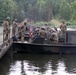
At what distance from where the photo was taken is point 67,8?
277 feet

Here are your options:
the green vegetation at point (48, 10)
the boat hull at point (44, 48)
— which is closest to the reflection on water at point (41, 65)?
the boat hull at point (44, 48)

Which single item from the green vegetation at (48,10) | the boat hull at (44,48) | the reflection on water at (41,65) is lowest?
the reflection on water at (41,65)

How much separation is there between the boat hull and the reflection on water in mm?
462

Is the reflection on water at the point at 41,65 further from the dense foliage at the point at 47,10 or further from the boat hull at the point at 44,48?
the dense foliage at the point at 47,10

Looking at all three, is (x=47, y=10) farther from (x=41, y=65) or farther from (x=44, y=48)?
(x=41, y=65)

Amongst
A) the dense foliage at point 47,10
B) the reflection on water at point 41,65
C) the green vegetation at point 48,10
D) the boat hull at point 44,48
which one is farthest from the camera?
the dense foliage at point 47,10

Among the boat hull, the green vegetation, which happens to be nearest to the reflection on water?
the boat hull

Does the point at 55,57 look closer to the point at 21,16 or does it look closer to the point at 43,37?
the point at 43,37

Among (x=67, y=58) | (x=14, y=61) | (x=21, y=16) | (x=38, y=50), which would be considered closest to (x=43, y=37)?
(x=38, y=50)

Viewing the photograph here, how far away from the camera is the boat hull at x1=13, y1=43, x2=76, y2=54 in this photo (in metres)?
19.4

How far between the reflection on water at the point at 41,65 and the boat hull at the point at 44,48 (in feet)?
1.51

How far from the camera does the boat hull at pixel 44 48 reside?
19.4m

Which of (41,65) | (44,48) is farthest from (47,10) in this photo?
(41,65)

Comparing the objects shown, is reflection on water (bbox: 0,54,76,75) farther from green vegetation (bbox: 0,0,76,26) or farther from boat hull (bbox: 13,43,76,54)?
green vegetation (bbox: 0,0,76,26)
